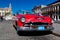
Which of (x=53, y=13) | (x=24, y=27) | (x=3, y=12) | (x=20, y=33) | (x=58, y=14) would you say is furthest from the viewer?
(x=3, y=12)

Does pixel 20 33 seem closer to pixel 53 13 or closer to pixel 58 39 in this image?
pixel 58 39

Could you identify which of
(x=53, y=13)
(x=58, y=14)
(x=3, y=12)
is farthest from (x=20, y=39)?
(x=3, y=12)

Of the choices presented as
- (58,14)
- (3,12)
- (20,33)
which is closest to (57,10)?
(58,14)

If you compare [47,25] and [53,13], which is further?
[53,13]

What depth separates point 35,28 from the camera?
11.3 meters

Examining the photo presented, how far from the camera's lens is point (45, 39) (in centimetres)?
999

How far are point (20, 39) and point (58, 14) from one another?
7389 centimetres

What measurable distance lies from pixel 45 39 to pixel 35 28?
1.50 meters

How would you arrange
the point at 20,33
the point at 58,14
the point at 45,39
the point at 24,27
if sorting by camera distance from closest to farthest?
the point at 45,39
the point at 24,27
the point at 20,33
the point at 58,14

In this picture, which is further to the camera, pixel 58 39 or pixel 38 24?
pixel 38 24

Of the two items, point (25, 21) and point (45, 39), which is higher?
point (25, 21)

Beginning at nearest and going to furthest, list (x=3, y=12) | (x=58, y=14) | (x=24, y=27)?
1. (x=24, y=27)
2. (x=58, y=14)
3. (x=3, y=12)

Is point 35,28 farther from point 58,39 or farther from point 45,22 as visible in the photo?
point 58,39

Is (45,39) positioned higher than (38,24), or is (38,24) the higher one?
(38,24)
